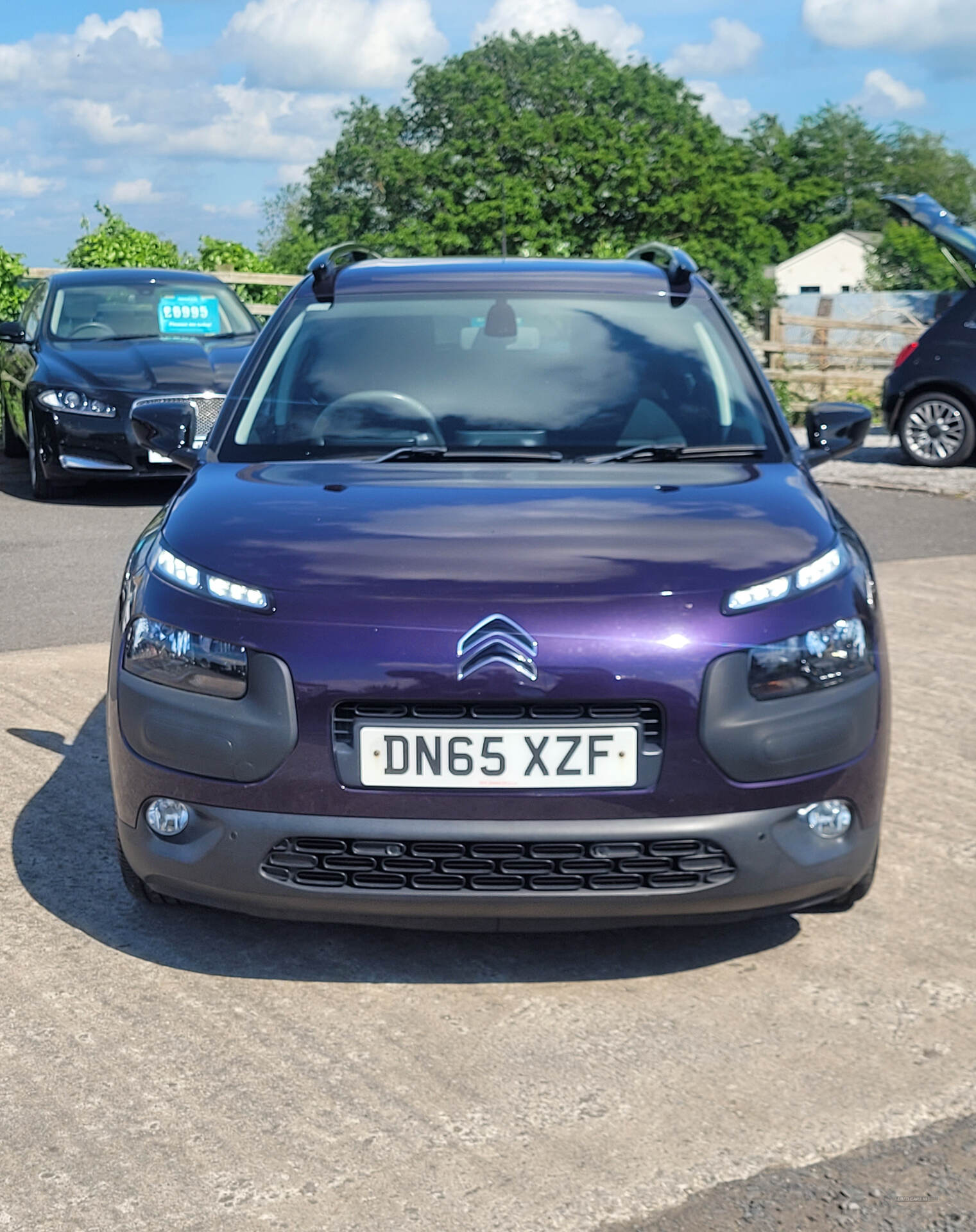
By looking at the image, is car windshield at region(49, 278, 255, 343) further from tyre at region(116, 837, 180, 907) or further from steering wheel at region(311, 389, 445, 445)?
tyre at region(116, 837, 180, 907)

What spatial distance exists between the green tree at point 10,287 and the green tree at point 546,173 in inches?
1494

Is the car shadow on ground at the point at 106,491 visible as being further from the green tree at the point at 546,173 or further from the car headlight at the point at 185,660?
the green tree at the point at 546,173

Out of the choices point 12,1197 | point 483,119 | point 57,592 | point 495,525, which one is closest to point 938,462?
point 57,592

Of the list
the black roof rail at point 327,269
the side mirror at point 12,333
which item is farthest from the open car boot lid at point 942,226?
the black roof rail at point 327,269

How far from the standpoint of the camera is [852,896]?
366 centimetres

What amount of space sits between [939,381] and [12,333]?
308 inches

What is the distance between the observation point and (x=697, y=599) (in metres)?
3.20

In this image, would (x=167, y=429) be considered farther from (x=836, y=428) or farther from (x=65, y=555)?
(x=65, y=555)

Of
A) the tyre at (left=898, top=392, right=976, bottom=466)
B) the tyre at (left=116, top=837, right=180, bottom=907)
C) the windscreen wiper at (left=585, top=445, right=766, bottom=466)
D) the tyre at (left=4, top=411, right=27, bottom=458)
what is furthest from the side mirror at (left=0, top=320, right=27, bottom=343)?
the tyre at (left=116, top=837, right=180, bottom=907)

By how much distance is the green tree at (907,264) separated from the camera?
3044 inches

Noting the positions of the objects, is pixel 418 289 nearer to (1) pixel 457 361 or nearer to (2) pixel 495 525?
(1) pixel 457 361

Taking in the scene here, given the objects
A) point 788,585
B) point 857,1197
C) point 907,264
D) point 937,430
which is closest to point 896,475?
point 937,430

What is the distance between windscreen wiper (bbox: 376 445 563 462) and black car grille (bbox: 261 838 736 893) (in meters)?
1.22

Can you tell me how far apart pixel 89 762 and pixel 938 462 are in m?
11.2
